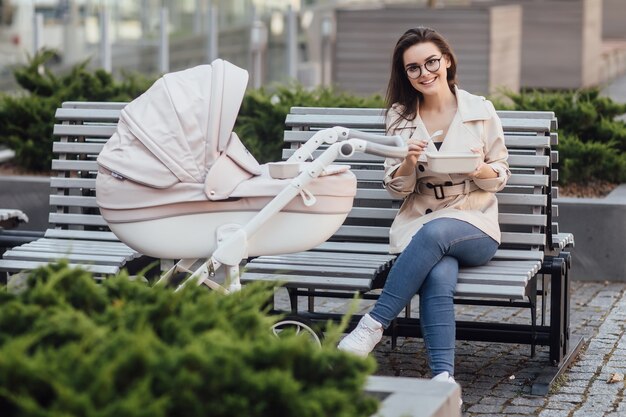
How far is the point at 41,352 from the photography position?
109 inches

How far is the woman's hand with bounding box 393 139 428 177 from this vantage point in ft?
17.4

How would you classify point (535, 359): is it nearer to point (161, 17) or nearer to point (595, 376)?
point (595, 376)

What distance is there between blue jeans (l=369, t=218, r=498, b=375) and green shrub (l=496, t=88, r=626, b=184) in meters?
3.36

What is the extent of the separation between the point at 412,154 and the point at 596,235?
302cm

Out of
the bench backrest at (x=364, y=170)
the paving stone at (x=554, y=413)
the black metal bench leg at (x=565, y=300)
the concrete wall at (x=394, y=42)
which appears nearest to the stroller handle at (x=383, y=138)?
the bench backrest at (x=364, y=170)

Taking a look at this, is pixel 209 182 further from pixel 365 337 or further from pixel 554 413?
pixel 554 413

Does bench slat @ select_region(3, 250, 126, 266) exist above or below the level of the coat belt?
below

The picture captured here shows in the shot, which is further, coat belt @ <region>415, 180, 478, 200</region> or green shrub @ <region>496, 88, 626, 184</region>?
green shrub @ <region>496, 88, 626, 184</region>

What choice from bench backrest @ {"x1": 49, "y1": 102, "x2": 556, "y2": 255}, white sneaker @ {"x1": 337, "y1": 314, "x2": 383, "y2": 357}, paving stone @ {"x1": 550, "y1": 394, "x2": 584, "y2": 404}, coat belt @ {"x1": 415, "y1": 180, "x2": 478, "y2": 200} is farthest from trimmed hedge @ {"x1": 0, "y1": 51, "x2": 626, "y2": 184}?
white sneaker @ {"x1": 337, "y1": 314, "x2": 383, "y2": 357}

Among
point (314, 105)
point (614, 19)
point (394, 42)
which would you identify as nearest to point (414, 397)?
point (314, 105)

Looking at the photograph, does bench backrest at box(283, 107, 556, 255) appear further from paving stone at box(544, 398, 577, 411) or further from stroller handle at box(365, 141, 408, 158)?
stroller handle at box(365, 141, 408, 158)

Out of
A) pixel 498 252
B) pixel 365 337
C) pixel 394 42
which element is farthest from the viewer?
pixel 394 42

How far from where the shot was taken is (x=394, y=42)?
15086 mm

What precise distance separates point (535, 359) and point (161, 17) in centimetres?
909
